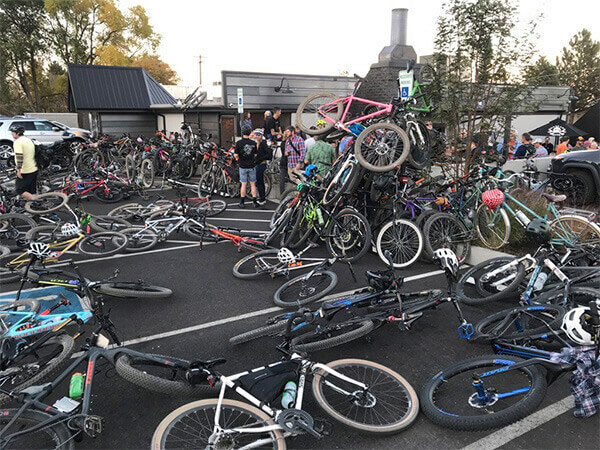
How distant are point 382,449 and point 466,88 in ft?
24.0

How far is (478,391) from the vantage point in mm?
3119

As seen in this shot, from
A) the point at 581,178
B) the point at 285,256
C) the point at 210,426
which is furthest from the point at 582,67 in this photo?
the point at 210,426

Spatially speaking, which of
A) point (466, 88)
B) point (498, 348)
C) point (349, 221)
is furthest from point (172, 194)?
point (498, 348)

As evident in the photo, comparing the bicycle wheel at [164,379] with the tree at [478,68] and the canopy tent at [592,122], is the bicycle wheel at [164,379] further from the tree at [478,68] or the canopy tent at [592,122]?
the canopy tent at [592,122]

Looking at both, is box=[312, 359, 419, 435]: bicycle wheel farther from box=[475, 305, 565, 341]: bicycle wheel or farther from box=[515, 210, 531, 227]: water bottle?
box=[515, 210, 531, 227]: water bottle

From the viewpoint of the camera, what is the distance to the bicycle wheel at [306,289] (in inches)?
195

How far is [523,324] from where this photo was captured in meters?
3.97

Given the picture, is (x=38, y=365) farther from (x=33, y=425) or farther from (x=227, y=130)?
(x=227, y=130)

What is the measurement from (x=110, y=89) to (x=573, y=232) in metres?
21.9

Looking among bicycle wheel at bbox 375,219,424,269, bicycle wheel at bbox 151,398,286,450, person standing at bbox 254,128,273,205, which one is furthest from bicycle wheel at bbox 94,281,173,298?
person standing at bbox 254,128,273,205

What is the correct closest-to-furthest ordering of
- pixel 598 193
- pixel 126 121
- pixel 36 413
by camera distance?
pixel 36 413 → pixel 598 193 → pixel 126 121

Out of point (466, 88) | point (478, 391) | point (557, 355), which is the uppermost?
point (466, 88)

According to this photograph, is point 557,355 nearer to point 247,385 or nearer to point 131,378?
point 247,385

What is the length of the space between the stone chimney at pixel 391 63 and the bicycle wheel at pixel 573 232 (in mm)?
8744
